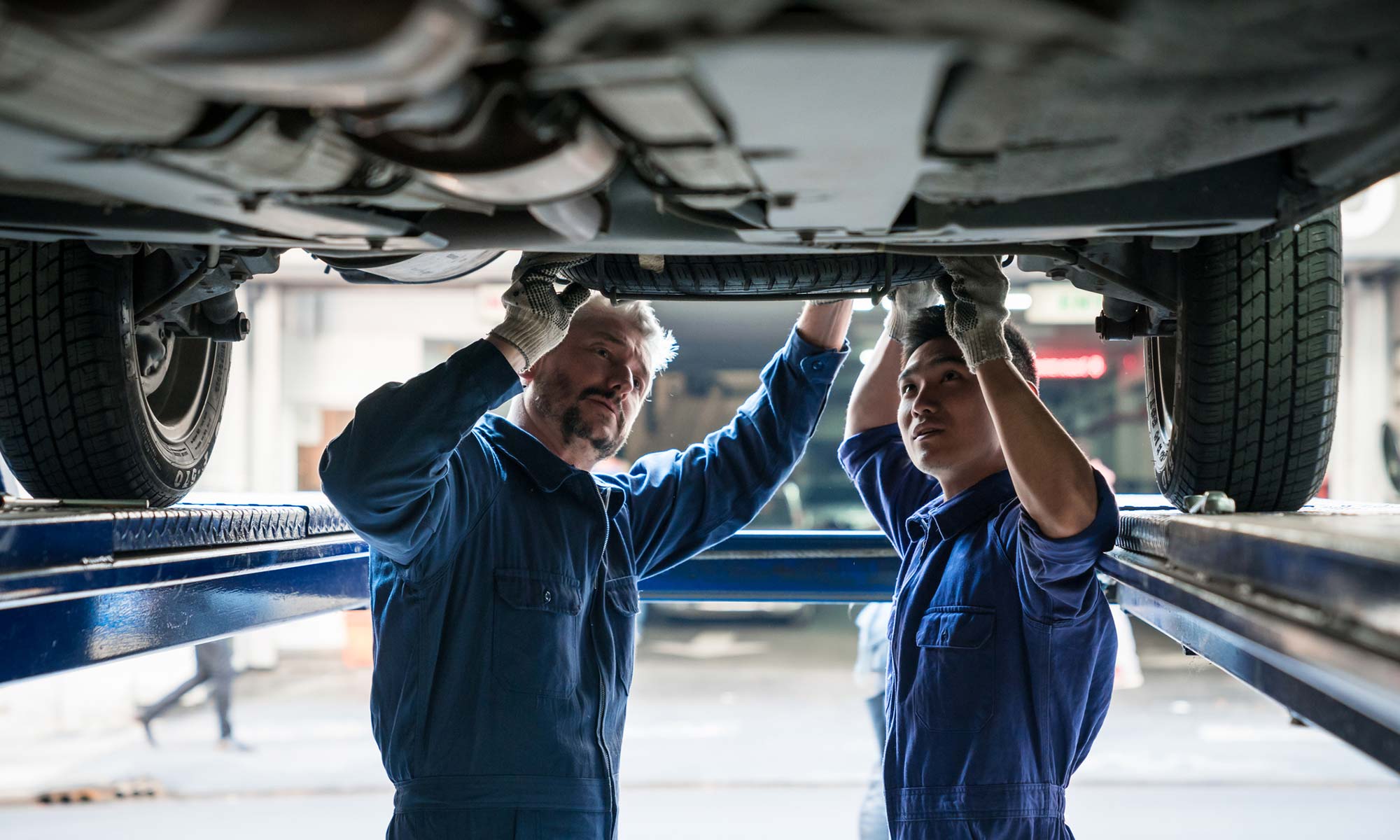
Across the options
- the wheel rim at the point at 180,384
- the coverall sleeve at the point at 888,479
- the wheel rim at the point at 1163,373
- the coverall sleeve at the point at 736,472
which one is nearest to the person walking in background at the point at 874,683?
the coverall sleeve at the point at 888,479

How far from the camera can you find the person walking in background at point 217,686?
4.20m

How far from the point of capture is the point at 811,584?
2.04 metres

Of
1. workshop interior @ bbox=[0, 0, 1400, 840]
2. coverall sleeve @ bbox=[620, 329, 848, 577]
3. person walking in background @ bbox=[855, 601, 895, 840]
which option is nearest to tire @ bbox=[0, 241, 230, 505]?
workshop interior @ bbox=[0, 0, 1400, 840]

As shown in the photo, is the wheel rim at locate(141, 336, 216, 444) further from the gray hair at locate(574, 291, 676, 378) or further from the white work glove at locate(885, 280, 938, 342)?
the white work glove at locate(885, 280, 938, 342)

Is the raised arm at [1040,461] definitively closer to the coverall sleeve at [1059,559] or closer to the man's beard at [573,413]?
the coverall sleeve at [1059,559]

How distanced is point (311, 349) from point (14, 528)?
5.80m

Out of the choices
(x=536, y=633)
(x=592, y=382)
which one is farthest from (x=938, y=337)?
(x=536, y=633)

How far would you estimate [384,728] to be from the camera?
1530 mm

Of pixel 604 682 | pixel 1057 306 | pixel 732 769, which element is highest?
pixel 1057 306

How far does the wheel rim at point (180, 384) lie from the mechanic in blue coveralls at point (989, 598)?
4.07 ft

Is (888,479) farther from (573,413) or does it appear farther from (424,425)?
(424,425)

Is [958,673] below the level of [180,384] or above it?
below

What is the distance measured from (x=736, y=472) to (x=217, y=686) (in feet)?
12.2

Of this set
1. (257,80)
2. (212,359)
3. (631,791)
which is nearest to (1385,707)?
(257,80)
